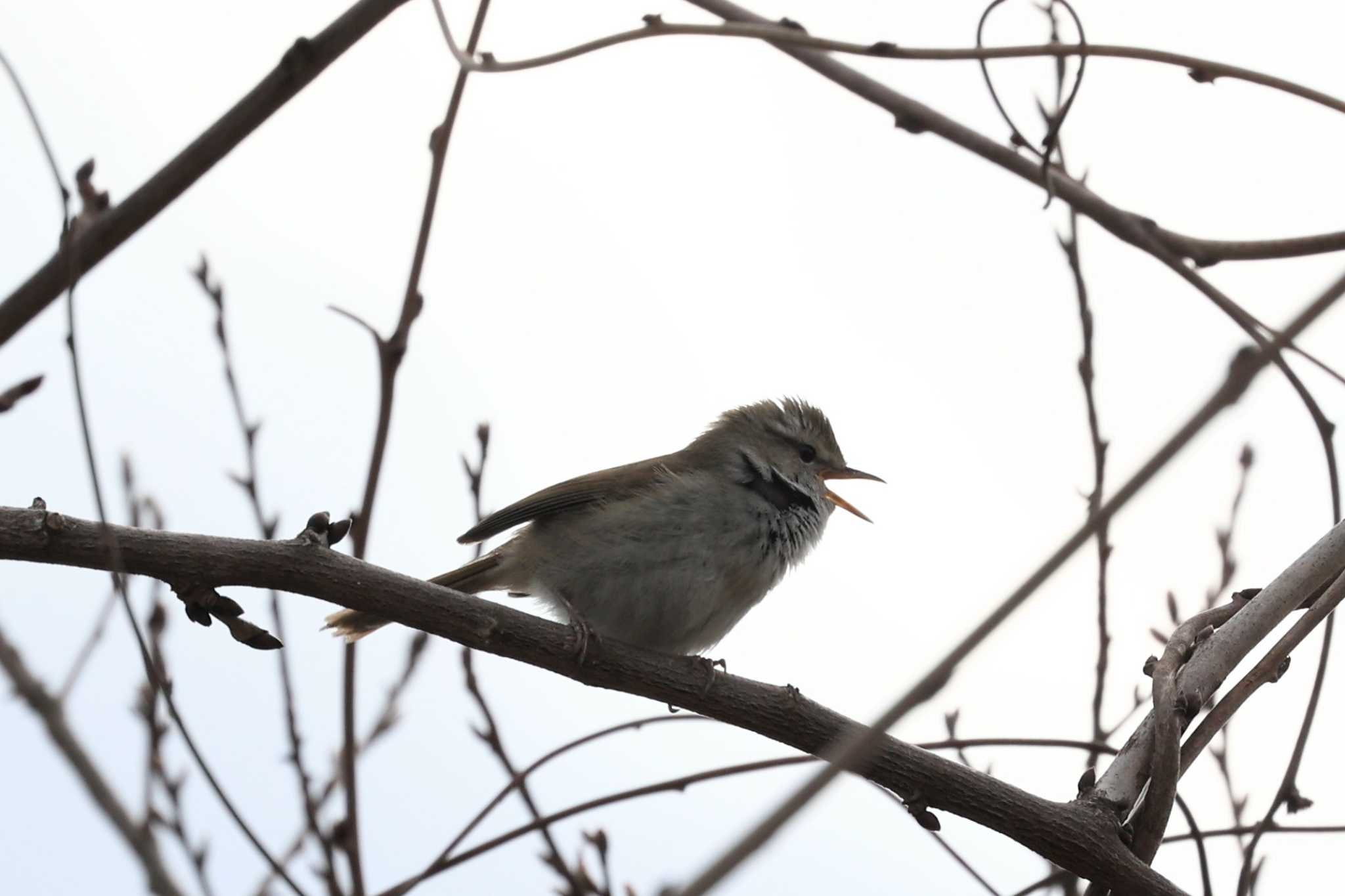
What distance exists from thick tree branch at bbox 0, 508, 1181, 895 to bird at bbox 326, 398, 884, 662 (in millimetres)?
1053

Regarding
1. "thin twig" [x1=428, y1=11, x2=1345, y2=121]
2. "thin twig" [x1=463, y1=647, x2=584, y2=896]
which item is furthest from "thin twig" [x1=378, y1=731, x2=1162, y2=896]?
"thin twig" [x1=428, y1=11, x2=1345, y2=121]

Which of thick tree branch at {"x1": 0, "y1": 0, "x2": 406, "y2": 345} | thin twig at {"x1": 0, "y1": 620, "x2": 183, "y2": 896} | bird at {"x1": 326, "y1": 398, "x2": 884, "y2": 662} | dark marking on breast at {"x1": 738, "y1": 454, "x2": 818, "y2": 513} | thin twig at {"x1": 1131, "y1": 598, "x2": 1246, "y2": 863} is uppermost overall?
dark marking on breast at {"x1": 738, "y1": 454, "x2": 818, "y2": 513}

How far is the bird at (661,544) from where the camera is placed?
14.0 ft

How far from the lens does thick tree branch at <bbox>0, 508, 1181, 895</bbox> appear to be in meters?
2.41

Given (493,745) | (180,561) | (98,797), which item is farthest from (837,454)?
(98,797)

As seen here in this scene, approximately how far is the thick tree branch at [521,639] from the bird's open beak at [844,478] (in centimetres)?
197

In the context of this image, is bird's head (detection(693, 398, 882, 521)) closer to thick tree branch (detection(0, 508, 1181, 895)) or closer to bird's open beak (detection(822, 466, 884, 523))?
bird's open beak (detection(822, 466, 884, 523))

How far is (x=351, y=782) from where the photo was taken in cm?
261

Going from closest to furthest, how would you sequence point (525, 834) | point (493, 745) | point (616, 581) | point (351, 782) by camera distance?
point (351, 782)
point (525, 834)
point (493, 745)
point (616, 581)

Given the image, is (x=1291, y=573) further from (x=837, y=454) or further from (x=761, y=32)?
(x=837, y=454)

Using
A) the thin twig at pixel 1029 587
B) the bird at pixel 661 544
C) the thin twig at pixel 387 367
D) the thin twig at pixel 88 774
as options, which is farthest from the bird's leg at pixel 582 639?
the thin twig at pixel 1029 587

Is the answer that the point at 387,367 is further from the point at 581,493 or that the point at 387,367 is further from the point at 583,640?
the point at 581,493

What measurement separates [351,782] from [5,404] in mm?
972

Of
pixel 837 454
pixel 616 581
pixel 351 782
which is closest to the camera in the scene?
pixel 351 782
